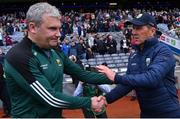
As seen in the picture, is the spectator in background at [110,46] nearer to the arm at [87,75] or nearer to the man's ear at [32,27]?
the arm at [87,75]

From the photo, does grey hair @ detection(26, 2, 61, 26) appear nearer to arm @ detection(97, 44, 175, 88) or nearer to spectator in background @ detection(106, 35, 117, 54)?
arm @ detection(97, 44, 175, 88)

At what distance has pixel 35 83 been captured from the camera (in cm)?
292

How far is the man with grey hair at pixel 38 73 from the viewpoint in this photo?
2.93 meters

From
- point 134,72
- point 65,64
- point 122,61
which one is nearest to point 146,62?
point 134,72

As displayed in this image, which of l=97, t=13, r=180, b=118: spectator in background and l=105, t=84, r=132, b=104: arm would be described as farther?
l=105, t=84, r=132, b=104: arm

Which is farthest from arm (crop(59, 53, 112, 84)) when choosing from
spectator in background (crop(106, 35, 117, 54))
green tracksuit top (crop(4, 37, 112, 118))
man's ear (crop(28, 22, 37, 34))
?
spectator in background (crop(106, 35, 117, 54))

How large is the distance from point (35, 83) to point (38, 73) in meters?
0.07

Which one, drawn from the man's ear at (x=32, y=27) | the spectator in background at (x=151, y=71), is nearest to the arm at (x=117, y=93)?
the spectator in background at (x=151, y=71)

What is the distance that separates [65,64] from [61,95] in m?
0.55

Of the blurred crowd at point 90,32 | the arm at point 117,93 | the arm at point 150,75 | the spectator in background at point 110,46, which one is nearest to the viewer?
the arm at point 150,75

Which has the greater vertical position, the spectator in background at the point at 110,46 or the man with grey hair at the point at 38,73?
the man with grey hair at the point at 38,73

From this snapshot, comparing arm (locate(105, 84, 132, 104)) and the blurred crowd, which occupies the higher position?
arm (locate(105, 84, 132, 104))

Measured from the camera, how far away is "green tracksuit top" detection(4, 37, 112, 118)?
292 centimetres

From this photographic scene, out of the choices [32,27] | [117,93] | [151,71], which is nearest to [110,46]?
[117,93]
